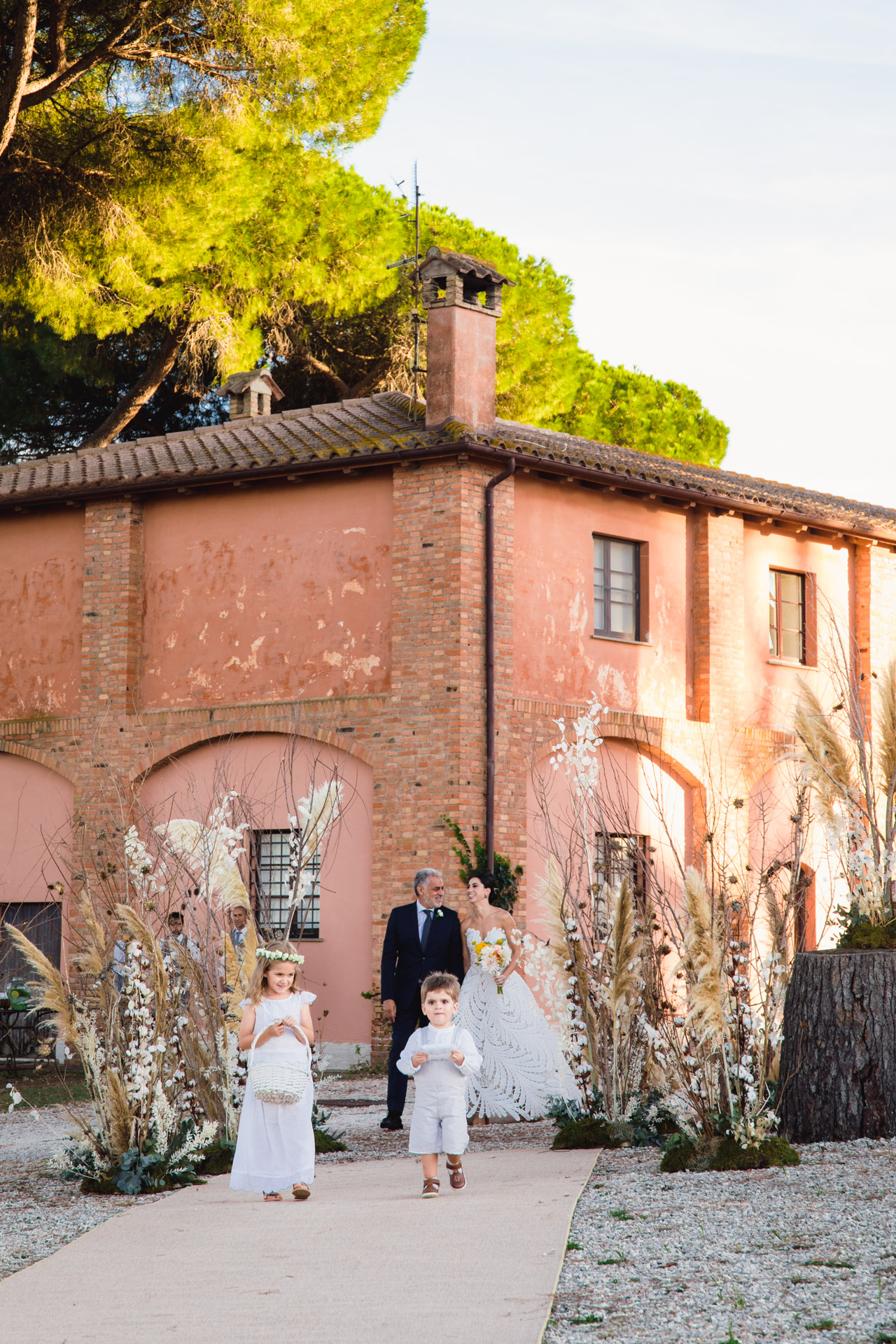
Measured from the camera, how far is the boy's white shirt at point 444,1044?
771cm

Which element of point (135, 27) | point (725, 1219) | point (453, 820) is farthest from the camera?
point (135, 27)

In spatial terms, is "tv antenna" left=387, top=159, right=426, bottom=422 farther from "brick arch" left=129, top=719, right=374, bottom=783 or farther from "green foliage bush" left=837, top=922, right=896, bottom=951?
"green foliage bush" left=837, top=922, right=896, bottom=951

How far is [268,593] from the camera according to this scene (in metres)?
18.0

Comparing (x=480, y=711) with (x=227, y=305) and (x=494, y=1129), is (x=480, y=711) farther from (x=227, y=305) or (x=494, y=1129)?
(x=227, y=305)

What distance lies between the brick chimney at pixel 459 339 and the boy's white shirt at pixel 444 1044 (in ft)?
35.1

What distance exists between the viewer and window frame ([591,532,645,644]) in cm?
1839

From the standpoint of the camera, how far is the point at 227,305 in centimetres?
2453

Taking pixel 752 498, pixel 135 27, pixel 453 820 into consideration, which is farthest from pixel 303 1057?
pixel 135 27

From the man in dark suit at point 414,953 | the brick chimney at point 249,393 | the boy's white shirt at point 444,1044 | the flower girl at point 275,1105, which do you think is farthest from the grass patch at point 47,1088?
the brick chimney at point 249,393

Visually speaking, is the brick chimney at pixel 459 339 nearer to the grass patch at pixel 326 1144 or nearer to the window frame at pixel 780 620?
the window frame at pixel 780 620

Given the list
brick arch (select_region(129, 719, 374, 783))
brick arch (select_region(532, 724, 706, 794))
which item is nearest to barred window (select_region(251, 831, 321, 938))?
brick arch (select_region(129, 719, 374, 783))

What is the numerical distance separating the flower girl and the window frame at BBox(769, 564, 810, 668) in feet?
43.0

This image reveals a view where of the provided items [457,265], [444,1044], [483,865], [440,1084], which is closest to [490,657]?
[483,865]

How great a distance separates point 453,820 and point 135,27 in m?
10.4
